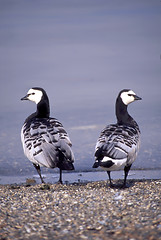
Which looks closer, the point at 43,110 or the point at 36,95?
the point at 43,110

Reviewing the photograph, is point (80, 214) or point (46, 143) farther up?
point (46, 143)

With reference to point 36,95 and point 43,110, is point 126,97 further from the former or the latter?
point 36,95

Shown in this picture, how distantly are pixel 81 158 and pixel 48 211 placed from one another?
4596mm

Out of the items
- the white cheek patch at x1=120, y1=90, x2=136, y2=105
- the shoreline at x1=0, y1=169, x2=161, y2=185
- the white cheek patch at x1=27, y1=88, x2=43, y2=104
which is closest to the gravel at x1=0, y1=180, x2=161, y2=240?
the shoreline at x1=0, y1=169, x2=161, y2=185

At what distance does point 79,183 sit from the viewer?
318 inches

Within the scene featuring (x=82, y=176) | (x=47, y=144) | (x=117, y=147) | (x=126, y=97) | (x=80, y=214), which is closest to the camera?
(x=80, y=214)

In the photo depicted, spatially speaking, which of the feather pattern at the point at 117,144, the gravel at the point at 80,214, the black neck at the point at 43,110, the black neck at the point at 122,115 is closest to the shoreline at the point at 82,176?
the black neck at the point at 122,115

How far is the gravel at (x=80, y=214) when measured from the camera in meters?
4.59

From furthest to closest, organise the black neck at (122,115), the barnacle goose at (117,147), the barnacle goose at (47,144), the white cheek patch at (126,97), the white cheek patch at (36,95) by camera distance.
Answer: the white cheek patch at (36,95) → the white cheek patch at (126,97) → the black neck at (122,115) → the barnacle goose at (47,144) → the barnacle goose at (117,147)

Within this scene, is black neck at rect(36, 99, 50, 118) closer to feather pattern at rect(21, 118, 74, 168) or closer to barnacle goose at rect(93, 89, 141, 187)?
feather pattern at rect(21, 118, 74, 168)

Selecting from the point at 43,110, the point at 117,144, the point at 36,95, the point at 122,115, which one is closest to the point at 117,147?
the point at 117,144

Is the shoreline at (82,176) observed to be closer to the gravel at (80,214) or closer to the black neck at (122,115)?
the black neck at (122,115)

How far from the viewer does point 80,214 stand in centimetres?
534

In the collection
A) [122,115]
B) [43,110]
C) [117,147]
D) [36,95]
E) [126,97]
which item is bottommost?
[117,147]
